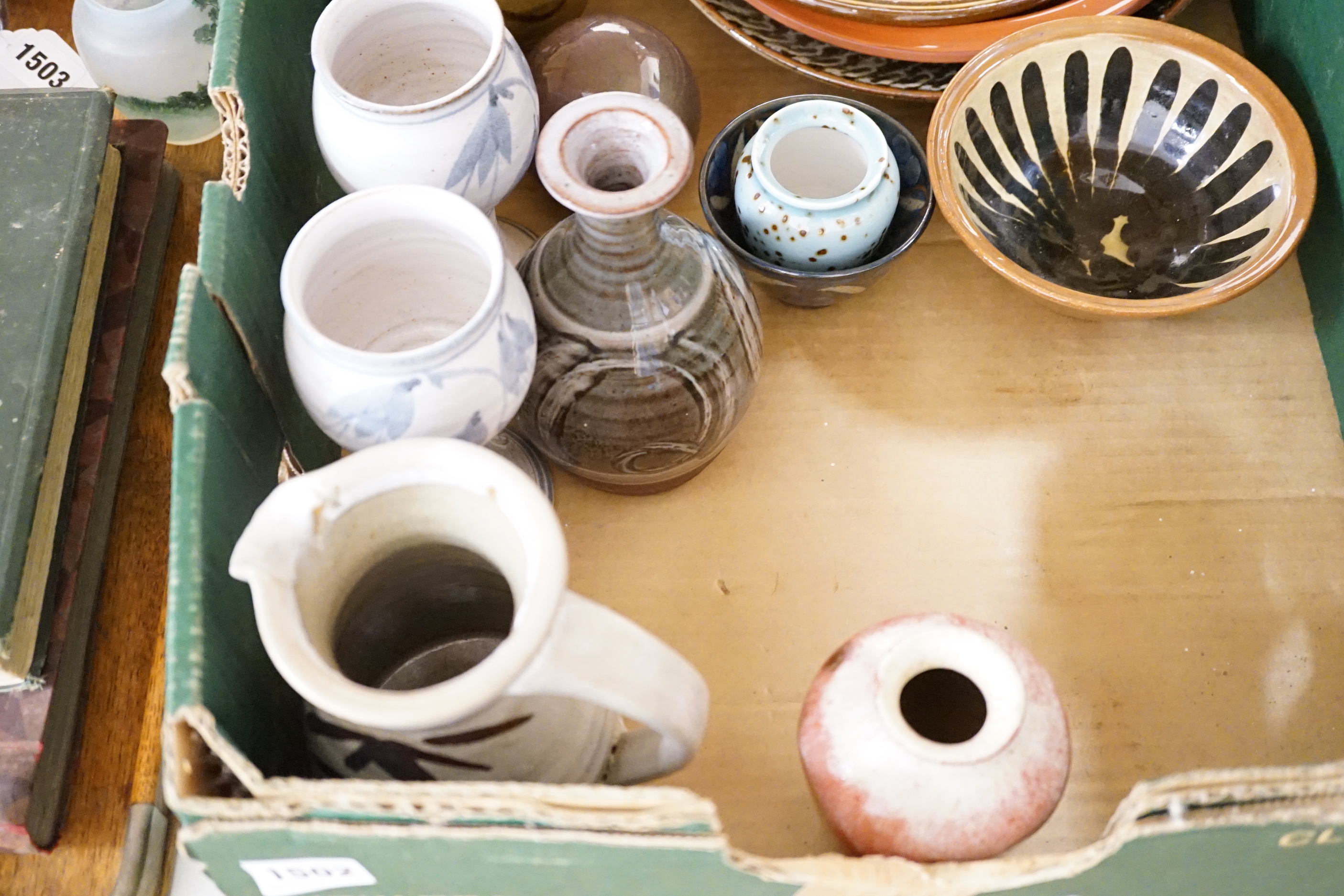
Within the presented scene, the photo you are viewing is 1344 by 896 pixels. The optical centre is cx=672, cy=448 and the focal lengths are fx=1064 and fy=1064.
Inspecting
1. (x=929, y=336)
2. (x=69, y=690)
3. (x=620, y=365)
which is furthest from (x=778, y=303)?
(x=69, y=690)

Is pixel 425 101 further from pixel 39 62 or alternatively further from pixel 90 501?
pixel 39 62

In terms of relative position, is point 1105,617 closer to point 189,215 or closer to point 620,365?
point 620,365

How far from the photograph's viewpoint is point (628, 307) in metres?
0.47

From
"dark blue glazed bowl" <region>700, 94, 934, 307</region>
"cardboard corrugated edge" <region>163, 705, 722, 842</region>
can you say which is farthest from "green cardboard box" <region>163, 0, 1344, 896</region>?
"dark blue glazed bowl" <region>700, 94, 934, 307</region>

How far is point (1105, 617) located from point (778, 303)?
0.26m

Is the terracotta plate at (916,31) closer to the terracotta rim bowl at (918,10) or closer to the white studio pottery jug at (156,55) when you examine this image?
the terracotta rim bowl at (918,10)

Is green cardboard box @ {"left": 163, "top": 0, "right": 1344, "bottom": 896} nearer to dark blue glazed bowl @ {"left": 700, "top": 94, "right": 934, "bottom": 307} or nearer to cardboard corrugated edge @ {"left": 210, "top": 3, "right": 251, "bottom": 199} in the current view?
cardboard corrugated edge @ {"left": 210, "top": 3, "right": 251, "bottom": 199}

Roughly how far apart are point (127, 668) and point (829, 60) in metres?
0.52

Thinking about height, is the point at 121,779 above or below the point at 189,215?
below

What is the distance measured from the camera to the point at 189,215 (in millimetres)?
660

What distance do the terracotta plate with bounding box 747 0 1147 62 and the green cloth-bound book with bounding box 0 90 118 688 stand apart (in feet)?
1.26

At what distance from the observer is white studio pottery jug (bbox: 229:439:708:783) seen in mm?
341

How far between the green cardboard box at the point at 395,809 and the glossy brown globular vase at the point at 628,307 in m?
0.13

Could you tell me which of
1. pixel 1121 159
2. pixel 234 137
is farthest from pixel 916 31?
pixel 234 137
